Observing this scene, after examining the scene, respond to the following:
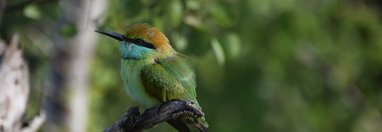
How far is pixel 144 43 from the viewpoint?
4.57 metres

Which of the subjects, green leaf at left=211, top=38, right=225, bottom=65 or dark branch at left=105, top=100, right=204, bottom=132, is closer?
dark branch at left=105, top=100, right=204, bottom=132

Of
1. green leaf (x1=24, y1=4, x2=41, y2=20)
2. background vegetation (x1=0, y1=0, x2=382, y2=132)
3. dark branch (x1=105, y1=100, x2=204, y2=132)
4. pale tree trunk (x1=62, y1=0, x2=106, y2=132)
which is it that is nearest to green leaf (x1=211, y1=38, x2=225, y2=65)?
green leaf (x1=24, y1=4, x2=41, y2=20)

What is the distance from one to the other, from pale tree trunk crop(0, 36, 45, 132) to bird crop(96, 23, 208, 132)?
0.63 meters

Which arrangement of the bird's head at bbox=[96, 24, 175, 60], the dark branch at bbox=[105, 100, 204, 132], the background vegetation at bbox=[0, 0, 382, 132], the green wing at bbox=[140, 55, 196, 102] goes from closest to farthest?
the dark branch at bbox=[105, 100, 204, 132], the green wing at bbox=[140, 55, 196, 102], the bird's head at bbox=[96, 24, 175, 60], the background vegetation at bbox=[0, 0, 382, 132]

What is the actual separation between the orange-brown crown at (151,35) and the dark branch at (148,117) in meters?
0.33

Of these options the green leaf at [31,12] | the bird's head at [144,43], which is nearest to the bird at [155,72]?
the bird's head at [144,43]

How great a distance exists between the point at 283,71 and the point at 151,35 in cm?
523

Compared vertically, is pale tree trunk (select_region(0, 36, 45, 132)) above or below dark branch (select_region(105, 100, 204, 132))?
above

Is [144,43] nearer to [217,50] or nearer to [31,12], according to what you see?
[217,50]

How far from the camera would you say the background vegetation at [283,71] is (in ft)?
28.1

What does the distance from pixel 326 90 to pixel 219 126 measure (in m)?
1.04

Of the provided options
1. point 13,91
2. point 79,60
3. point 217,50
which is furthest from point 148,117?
point 79,60

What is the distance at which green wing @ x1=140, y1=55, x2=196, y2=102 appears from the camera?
4398 mm

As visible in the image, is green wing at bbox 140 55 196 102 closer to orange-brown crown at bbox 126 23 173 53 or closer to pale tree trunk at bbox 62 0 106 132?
orange-brown crown at bbox 126 23 173 53
